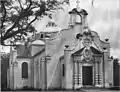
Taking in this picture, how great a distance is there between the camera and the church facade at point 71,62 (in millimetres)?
35562

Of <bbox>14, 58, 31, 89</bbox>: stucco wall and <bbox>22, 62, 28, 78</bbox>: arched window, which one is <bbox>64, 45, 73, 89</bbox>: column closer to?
<bbox>14, 58, 31, 89</bbox>: stucco wall

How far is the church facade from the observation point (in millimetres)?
35562

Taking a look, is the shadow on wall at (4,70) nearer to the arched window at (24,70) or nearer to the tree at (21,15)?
the arched window at (24,70)

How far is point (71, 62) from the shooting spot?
117 feet

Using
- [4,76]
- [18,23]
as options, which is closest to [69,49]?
[4,76]

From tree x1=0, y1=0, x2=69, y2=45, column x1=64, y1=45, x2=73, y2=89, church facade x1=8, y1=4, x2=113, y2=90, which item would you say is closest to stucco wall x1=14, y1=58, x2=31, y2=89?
church facade x1=8, y1=4, x2=113, y2=90

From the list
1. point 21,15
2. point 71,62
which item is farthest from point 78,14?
point 21,15

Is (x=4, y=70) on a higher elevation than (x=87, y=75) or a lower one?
higher

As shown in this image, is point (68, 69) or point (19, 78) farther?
point (19, 78)

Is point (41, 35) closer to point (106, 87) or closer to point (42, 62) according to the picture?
point (42, 62)

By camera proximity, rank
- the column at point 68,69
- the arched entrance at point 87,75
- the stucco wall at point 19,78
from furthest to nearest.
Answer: the stucco wall at point 19,78, the arched entrance at point 87,75, the column at point 68,69

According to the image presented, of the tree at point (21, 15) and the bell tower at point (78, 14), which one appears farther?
the bell tower at point (78, 14)

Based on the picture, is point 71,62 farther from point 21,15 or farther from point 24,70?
point 21,15

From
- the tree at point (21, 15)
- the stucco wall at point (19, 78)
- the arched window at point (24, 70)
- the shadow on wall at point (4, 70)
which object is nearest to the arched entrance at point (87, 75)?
the stucco wall at point (19, 78)
